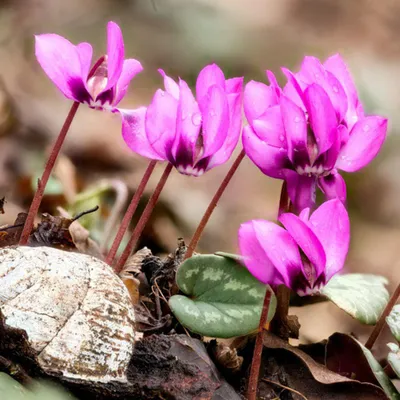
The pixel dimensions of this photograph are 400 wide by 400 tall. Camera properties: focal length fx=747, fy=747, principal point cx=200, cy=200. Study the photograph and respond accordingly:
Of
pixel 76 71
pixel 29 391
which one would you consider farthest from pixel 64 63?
pixel 29 391

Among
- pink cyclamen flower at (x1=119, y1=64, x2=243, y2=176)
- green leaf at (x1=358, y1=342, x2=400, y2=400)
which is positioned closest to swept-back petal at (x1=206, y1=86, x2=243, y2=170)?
pink cyclamen flower at (x1=119, y1=64, x2=243, y2=176)

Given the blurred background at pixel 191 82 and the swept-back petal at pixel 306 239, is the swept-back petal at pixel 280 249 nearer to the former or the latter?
the swept-back petal at pixel 306 239

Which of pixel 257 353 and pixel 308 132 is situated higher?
pixel 308 132

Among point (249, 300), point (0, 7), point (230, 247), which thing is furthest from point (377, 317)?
point (0, 7)

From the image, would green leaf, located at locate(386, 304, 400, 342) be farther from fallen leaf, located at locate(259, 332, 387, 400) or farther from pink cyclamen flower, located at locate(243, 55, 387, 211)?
pink cyclamen flower, located at locate(243, 55, 387, 211)

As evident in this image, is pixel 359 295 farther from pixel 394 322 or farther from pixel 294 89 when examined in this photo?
pixel 294 89

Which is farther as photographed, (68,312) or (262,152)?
(262,152)

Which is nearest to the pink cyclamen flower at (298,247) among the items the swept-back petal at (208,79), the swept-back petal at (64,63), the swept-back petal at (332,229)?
the swept-back petal at (332,229)
